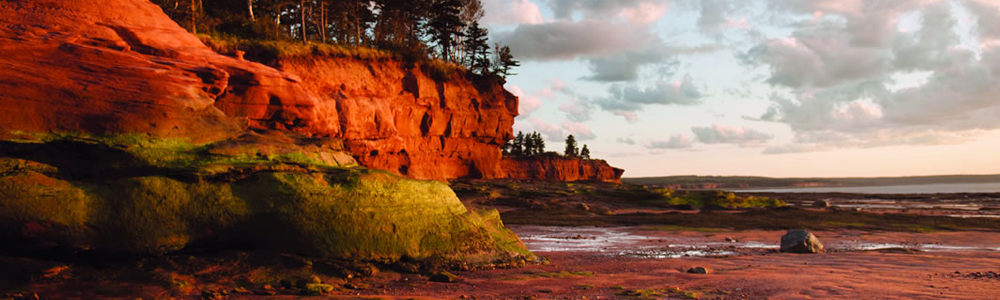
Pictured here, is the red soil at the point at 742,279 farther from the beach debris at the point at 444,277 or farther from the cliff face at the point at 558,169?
the cliff face at the point at 558,169

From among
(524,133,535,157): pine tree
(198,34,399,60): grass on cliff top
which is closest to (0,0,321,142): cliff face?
(198,34,399,60): grass on cliff top

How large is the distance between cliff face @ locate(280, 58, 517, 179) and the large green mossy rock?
1439 centimetres

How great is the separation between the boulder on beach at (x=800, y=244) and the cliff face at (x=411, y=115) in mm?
17485

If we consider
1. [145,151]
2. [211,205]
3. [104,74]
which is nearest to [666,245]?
[211,205]

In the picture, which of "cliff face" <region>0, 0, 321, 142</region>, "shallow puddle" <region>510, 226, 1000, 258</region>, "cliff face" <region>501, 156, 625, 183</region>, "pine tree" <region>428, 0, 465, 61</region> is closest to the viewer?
"cliff face" <region>0, 0, 321, 142</region>

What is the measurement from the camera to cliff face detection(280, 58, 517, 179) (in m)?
31.2

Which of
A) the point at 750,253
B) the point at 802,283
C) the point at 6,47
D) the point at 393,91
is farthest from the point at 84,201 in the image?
the point at 393,91

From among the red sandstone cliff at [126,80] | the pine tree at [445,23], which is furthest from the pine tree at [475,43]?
the red sandstone cliff at [126,80]

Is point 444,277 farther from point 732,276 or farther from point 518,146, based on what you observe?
point 518,146

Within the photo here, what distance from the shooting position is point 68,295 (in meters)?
6.33

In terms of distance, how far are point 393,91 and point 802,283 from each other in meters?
32.9

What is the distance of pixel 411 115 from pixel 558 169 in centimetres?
3595

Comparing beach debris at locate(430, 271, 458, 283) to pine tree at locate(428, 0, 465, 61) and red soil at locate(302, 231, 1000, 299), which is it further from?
pine tree at locate(428, 0, 465, 61)

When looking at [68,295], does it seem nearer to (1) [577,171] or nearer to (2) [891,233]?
(2) [891,233]
